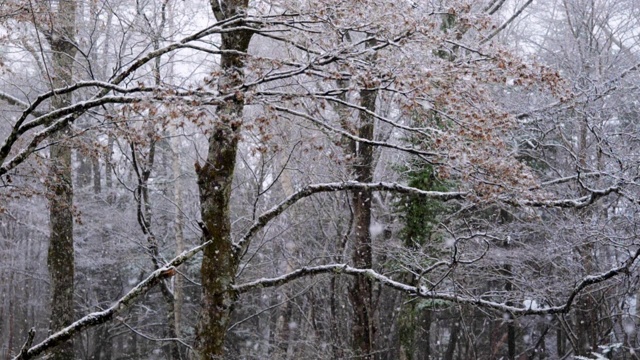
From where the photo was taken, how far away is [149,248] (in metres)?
10.5

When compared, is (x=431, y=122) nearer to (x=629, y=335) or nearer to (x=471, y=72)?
(x=471, y=72)

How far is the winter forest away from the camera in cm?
535

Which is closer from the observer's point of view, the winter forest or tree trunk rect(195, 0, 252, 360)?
the winter forest

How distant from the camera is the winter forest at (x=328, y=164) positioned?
5352 mm

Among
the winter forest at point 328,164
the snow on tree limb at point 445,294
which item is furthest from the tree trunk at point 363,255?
the snow on tree limb at point 445,294

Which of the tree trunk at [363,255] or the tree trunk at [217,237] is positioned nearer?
the tree trunk at [217,237]

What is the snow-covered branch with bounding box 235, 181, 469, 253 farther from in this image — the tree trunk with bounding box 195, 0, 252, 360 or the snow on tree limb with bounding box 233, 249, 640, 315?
the snow on tree limb with bounding box 233, 249, 640, 315

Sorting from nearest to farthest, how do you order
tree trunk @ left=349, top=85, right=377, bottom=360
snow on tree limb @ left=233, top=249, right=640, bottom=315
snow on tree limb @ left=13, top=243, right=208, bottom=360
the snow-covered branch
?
snow on tree limb @ left=13, top=243, right=208, bottom=360 < snow on tree limb @ left=233, top=249, right=640, bottom=315 < the snow-covered branch < tree trunk @ left=349, top=85, right=377, bottom=360

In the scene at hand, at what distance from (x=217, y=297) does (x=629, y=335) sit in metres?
8.64

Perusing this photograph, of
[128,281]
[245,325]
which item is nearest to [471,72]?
[245,325]

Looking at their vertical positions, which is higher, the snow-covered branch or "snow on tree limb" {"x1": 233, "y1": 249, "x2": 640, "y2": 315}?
the snow-covered branch

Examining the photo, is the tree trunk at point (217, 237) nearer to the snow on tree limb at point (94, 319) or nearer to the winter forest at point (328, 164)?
the winter forest at point (328, 164)

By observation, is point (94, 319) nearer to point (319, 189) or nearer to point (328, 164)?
point (319, 189)

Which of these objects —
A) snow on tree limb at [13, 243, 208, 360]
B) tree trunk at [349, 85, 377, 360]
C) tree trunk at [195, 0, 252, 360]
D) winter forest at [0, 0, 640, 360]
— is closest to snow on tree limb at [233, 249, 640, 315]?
winter forest at [0, 0, 640, 360]
